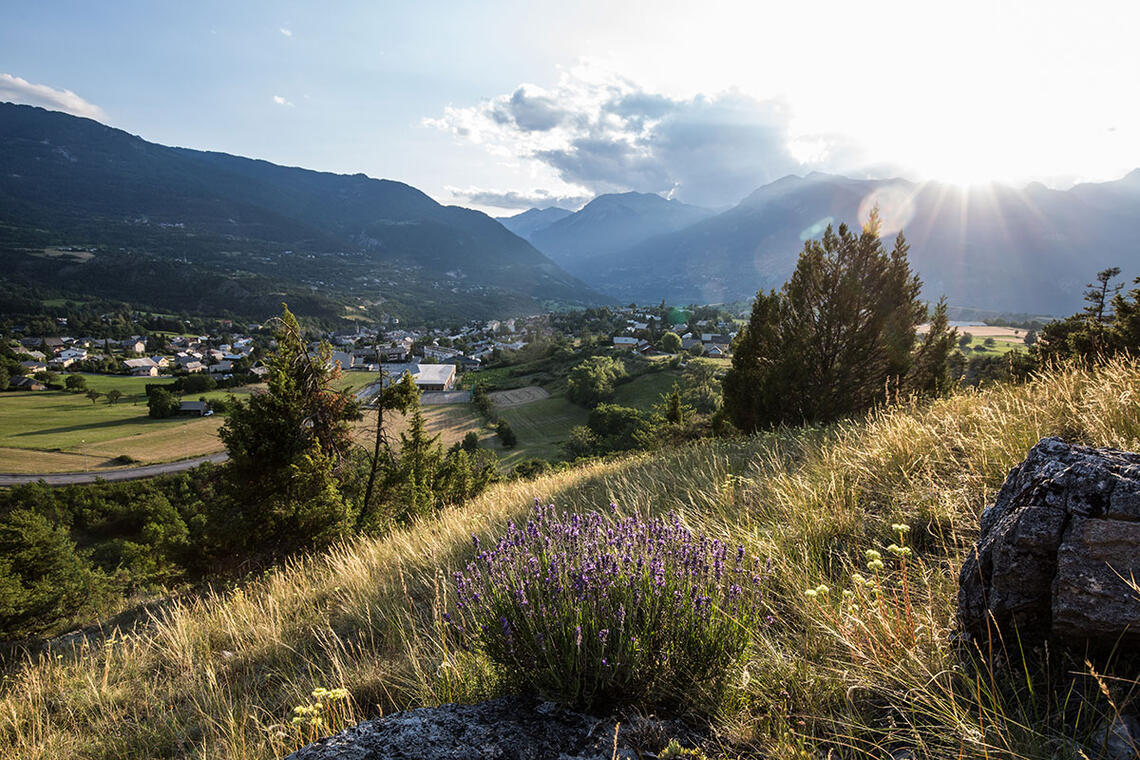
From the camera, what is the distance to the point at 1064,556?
156 centimetres

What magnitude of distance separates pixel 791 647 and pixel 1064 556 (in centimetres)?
112

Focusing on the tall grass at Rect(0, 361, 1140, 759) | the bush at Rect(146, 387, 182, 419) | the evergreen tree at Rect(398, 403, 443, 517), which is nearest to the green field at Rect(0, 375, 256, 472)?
the bush at Rect(146, 387, 182, 419)

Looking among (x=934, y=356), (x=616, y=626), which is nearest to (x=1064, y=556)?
(x=616, y=626)

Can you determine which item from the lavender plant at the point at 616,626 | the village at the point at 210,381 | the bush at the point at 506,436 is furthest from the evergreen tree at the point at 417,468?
the bush at the point at 506,436

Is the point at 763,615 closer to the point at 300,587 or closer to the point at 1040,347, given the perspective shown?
the point at 300,587

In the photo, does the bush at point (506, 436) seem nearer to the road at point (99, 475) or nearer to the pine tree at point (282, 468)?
the road at point (99, 475)

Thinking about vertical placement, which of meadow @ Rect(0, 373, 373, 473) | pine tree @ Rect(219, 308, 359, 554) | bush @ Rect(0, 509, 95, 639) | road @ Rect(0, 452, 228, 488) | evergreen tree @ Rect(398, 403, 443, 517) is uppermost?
pine tree @ Rect(219, 308, 359, 554)

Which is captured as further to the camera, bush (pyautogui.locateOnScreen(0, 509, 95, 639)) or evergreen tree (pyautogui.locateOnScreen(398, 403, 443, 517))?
bush (pyautogui.locateOnScreen(0, 509, 95, 639))

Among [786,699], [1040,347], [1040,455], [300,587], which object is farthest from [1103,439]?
[1040,347]

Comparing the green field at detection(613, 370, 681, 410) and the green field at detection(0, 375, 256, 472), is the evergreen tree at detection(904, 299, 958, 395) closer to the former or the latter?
the green field at detection(613, 370, 681, 410)

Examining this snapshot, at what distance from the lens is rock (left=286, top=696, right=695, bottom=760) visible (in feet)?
4.88

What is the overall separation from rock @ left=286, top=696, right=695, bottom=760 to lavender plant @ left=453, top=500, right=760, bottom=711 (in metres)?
0.12

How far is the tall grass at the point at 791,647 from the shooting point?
5.34ft

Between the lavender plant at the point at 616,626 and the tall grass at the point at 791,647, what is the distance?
0.16 metres
